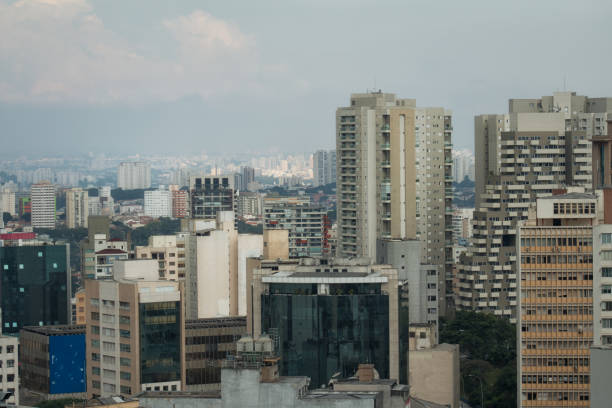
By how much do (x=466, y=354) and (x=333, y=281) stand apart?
842 inches

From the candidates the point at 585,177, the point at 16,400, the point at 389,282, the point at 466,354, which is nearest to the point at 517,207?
the point at 585,177

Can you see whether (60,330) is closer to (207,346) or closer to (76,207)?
(207,346)

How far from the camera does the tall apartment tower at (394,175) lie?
277 ft

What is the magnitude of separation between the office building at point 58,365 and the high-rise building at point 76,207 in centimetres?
11719

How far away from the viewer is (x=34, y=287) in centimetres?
8306

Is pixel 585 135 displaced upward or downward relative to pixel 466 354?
upward

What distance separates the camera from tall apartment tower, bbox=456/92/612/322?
83.3 m

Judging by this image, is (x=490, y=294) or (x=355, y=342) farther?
(x=490, y=294)

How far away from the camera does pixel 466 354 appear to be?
241 feet

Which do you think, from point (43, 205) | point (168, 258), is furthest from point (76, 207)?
point (168, 258)

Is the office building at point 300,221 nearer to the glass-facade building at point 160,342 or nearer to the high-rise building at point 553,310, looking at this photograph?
the glass-facade building at point 160,342

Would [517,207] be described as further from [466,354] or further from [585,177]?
[466,354]

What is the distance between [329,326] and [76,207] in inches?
5412

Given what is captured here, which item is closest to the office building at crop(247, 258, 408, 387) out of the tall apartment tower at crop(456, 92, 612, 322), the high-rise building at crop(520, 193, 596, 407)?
the high-rise building at crop(520, 193, 596, 407)
